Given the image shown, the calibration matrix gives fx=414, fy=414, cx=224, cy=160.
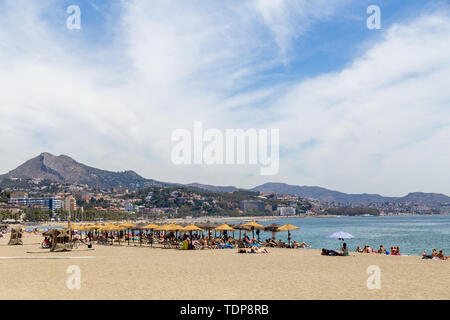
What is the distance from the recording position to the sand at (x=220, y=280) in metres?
10.8

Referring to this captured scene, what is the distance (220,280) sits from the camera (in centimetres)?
1345

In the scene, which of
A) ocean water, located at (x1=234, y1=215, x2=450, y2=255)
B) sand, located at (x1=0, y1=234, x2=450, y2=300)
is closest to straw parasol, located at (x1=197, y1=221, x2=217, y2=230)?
sand, located at (x1=0, y1=234, x2=450, y2=300)

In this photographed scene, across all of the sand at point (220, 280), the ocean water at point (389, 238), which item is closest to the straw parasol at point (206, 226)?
the sand at point (220, 280)

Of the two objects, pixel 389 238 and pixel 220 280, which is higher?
pixel 220 280

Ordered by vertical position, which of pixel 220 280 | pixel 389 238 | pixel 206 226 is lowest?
pixel 389 238

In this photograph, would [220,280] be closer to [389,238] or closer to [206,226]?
[206,226]

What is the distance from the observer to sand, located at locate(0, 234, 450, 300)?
1084 centimetres

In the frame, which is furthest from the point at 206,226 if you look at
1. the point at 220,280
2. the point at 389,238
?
the point at 389,238

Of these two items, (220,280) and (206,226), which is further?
(206,226)

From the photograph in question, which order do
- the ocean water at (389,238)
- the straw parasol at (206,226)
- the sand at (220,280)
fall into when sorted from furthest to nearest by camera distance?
the ocean water at (389,238) → the straw parasol at (206,226) → the sand at (220,280)

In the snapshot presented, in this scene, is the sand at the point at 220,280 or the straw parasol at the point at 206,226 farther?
the straw parasol at the point at 206,226

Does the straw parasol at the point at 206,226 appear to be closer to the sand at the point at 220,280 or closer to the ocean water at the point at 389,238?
the sand at the point at 220,280

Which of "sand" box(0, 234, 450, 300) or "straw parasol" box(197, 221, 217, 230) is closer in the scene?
"sand" box(0, 234, 450, 300)

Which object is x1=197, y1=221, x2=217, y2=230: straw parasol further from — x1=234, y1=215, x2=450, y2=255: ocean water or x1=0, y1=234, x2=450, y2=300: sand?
x1=234, y1=215, x2=450, y2=255: ocean water
